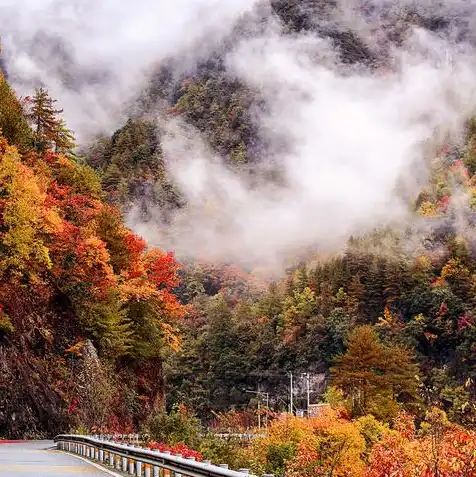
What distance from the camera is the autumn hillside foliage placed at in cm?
4175

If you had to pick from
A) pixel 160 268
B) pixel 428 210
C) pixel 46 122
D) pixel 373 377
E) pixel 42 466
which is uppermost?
pixel 428 210

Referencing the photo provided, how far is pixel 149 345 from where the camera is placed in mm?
57875

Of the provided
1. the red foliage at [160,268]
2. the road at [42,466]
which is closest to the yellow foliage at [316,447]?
the red foliage at [160,268]

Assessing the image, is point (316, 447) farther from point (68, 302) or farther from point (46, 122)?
point (46, 122)

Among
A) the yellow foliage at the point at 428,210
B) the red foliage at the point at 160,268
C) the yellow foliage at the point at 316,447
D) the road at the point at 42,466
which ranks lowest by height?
the road at the point at 42,466

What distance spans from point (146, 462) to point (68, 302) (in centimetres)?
3279

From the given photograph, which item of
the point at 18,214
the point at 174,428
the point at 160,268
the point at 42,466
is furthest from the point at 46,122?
the point at 42,466

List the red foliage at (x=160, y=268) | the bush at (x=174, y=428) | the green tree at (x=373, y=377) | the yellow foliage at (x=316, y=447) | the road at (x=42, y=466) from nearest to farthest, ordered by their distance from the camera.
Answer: the road at (x=42, y=466) → the bush at (x=174, y=428) → the yellow foliage at (x=316, y=447) → the red foliage at (x=160, y=268) → the green tree at (x=373, y=377)

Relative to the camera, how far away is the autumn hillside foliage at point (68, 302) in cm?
4175

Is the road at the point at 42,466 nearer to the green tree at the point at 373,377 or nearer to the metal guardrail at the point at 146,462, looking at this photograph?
the metal guardrail at the point at 146,462

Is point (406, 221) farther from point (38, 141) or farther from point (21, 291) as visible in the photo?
point (21, 291)

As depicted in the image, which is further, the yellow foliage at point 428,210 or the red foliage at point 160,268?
the yellow foliage at point 428,210

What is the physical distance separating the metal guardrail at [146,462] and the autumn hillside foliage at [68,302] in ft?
43.2

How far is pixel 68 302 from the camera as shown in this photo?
5059cm
